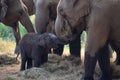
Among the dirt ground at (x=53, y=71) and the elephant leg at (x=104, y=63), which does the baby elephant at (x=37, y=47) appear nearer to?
the dirt ground at (x=53, y=71)

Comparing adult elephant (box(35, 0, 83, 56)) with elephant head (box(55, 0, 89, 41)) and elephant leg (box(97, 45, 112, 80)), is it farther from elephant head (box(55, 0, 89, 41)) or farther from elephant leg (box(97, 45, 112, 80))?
elephant leg (box(97, 45, 112, 80))

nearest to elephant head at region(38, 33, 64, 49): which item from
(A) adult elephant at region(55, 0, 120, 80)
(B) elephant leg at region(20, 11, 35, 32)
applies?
(A) adult elephant at region(55, 0, 120, 80)

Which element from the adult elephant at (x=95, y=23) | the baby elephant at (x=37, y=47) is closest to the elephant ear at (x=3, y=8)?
the baby elephant at (x=37, y=47)

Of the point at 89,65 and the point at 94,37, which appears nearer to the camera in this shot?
the point at 94,37

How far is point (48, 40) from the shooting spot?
26.6ft

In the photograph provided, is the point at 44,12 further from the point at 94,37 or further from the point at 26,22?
the point at 94,37

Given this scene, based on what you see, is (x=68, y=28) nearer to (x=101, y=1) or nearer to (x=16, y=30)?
Result: (x=101, y=1)

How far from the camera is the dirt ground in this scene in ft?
24.8

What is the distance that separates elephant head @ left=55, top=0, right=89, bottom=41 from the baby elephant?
378 mm

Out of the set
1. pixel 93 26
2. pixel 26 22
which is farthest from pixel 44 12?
pixel 93 26

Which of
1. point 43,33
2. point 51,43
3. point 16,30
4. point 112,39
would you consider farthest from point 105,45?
point 16,30

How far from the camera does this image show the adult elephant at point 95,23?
21.9 feet

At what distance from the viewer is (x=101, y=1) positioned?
6.73m

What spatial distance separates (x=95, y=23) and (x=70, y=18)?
56 centimetres
